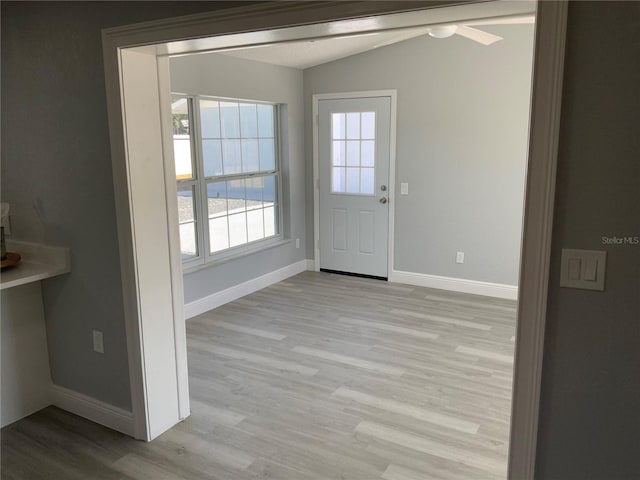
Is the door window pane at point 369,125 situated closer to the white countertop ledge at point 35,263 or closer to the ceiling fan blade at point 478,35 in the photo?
the ceiling fan blade at point 478,35

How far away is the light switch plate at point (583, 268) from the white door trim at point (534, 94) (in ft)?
0.19

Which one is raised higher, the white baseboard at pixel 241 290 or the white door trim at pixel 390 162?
the white door trim at pixel 390 162

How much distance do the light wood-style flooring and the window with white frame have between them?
2.58 feet

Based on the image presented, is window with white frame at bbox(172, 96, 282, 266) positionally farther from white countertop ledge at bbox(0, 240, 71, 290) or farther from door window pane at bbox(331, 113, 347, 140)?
white countertop ledge at bbox(0, 240, 71, 290)

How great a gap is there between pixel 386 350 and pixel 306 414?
1.05 metres

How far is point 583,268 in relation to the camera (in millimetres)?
1481

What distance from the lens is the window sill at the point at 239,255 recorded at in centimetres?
444

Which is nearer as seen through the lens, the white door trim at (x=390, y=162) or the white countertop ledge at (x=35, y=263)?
the white countertop ledge at (x=35, y=263)

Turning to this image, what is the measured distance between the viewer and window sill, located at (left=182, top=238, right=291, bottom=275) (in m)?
4.44

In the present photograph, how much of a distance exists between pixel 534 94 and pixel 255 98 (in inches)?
152

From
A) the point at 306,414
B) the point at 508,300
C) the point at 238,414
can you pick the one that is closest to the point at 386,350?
the point at 306,414

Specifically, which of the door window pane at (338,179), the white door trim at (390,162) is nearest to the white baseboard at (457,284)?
the white door trim at (390,162)

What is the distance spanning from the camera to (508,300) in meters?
4.90

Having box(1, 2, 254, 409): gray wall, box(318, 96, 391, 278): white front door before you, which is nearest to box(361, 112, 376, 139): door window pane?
box(318, 96, 391, 278): white front door
